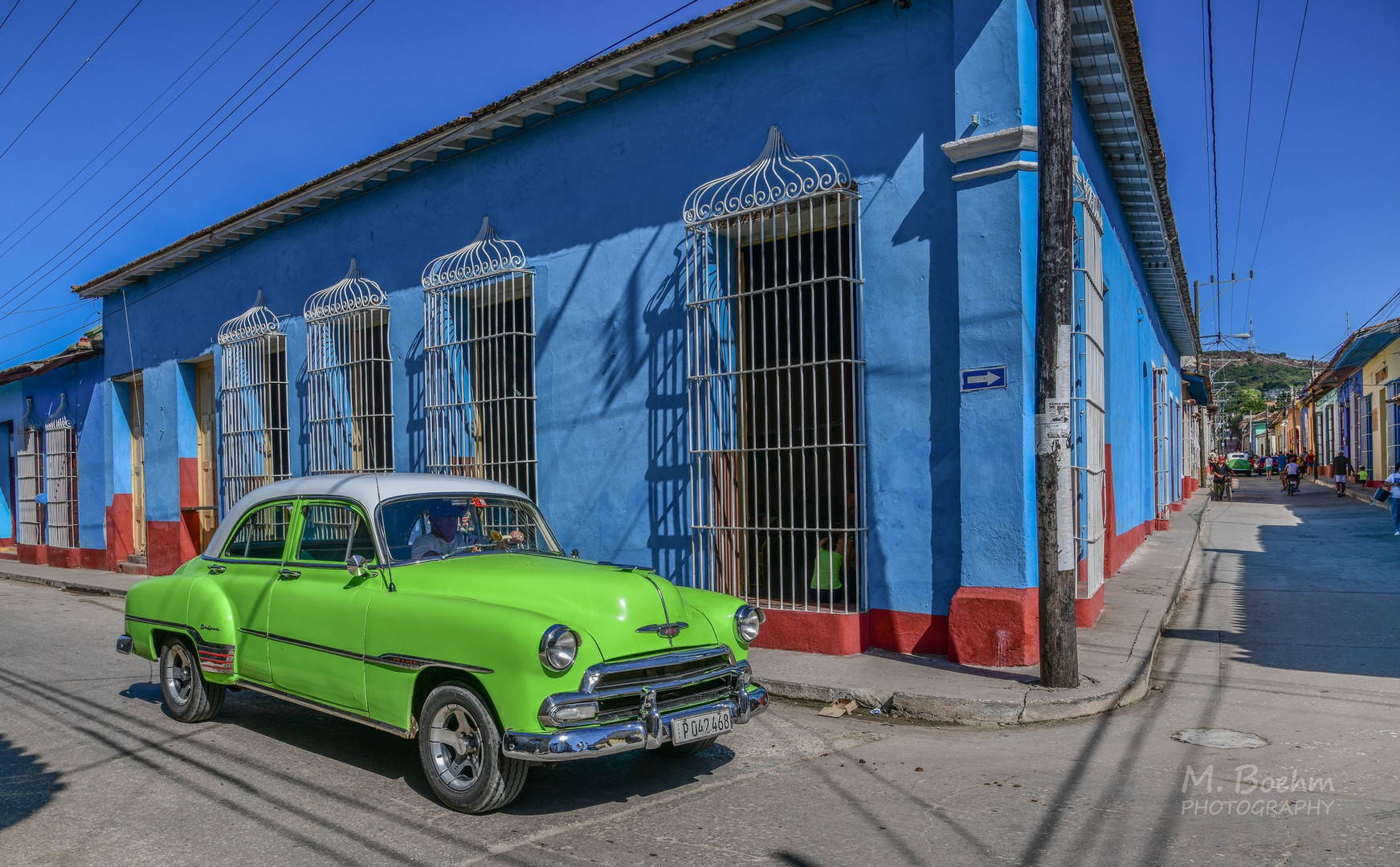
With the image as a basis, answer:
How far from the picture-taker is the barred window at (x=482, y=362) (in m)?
10.5

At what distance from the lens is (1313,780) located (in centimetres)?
471

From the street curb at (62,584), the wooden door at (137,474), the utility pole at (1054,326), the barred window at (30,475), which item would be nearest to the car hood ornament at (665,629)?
the utility pole at (1054,326)

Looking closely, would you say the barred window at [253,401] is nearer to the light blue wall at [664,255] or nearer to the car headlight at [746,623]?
the light blue wall at [664,255]

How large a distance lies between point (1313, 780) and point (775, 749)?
8.70 feet

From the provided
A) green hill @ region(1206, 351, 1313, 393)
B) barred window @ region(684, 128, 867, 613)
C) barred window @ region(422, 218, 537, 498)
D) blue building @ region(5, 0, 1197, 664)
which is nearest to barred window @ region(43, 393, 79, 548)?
blue building @ region(5, 0, 1197, 664)

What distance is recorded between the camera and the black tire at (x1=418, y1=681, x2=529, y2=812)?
4285 mm

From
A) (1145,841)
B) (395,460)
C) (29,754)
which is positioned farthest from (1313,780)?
(395,460)

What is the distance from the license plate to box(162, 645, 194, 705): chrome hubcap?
12.2 ft

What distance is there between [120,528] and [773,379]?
46.8 ft

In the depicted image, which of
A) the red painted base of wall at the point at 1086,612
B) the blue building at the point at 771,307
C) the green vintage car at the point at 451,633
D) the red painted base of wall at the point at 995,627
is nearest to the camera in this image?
the green vintage car at the point at 451,633

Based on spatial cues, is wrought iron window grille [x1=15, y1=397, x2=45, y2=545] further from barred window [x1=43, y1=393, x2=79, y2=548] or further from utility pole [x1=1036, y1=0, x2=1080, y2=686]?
utility pole [x1=1036, y1=0, x2=1080, y2=686]

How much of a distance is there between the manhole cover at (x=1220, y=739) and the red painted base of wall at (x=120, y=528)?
17.8 m

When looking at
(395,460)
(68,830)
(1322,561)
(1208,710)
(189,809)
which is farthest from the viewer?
(1322,561)

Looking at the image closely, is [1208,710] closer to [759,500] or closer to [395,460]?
[759,500]
